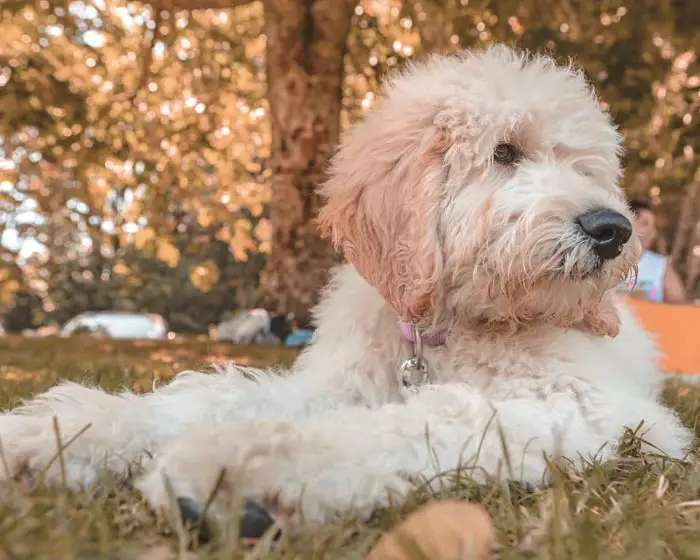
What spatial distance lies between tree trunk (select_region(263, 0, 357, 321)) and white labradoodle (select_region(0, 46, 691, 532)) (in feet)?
16.7

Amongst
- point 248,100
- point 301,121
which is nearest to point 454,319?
point 301,121

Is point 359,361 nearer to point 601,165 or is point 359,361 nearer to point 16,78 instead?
point 601,165

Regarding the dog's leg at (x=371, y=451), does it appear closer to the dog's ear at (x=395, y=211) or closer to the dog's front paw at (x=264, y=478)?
the dog's front paw at (x=264, y=478)

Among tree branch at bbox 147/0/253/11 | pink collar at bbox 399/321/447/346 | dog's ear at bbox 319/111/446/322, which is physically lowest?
pink collar at bbox 399/321/447/346

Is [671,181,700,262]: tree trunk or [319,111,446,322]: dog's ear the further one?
[671,181,700,262]: tree trunk

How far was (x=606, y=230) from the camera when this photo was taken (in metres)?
2.59

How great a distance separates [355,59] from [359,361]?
7.29 metres

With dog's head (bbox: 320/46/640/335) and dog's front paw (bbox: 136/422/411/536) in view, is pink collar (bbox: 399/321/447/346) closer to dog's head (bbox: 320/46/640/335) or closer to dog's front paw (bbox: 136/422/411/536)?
dog's head (bbox: 320/46/640/335)

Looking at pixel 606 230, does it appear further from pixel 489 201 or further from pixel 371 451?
pixel 371 451

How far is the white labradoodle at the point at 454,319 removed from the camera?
6.60 feet

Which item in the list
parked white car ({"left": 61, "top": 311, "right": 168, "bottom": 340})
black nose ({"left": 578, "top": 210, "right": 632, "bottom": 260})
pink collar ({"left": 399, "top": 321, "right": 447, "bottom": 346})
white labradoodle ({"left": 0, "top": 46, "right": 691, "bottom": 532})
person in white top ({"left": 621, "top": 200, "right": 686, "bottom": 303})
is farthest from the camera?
parked white car ({"left": 61, "top": 311, "right": 168, "bottom": 340})

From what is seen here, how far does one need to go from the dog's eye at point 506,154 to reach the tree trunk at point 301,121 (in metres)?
5.26

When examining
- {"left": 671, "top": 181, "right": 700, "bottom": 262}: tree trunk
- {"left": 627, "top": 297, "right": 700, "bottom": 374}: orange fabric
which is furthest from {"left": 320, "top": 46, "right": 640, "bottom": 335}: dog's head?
{"left": 671, "top": 181, "right": 700, "bottom": 262}: tree trunk

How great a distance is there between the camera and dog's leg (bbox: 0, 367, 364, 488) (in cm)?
191
